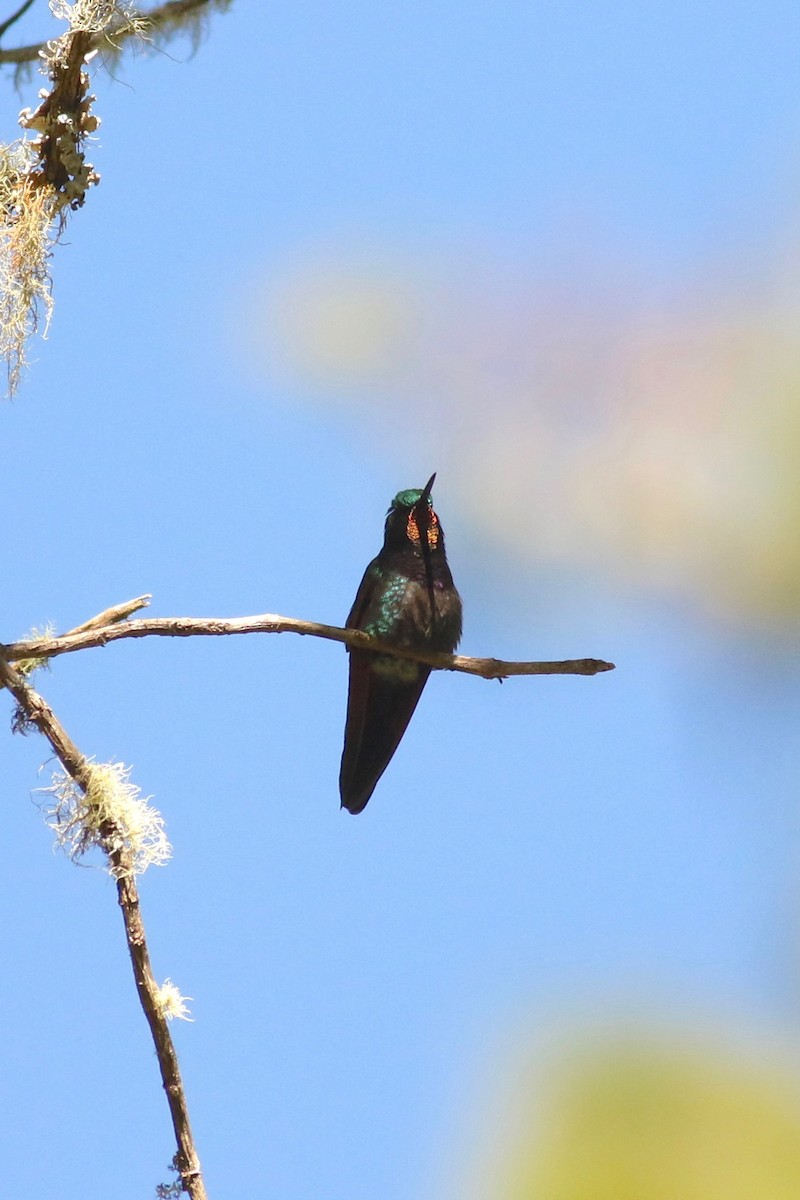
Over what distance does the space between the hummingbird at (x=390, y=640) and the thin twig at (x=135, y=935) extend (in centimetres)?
112

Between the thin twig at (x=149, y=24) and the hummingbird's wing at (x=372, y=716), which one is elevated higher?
the thin twig at (x=149, y=24)

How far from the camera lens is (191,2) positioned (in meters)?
2.92

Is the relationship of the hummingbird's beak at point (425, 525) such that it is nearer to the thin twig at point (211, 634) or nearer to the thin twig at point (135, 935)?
the thin twig at point (211, 634)

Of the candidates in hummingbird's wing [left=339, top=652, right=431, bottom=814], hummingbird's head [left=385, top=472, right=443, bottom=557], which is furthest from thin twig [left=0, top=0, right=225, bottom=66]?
hummingbird's wing [left=339, top=652, right=431, bottom=814]

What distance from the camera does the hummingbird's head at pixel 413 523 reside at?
3742 millimetres

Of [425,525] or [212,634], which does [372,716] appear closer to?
[425,525]

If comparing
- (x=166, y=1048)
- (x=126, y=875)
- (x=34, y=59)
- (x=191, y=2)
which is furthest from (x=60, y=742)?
(x=191, y=2)

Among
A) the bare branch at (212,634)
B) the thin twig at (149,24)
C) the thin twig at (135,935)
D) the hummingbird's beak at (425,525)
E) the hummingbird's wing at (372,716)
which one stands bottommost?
the thin twig at (135,935)

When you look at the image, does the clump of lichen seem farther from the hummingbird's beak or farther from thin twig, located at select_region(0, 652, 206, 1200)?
the hummingbird's beak

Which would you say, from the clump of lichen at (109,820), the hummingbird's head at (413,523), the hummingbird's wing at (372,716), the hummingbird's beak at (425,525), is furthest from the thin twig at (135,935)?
the hummingbird's head at (413,523)

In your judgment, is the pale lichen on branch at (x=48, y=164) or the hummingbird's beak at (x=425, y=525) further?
the hummingbird's beak at (x=425, y=525)

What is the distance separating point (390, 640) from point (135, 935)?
1322 millimetres

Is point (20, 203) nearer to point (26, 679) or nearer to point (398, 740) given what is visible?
point (26, 679)

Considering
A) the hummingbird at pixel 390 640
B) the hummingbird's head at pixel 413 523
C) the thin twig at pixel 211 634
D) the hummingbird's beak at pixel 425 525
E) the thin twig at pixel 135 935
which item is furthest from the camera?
the hummingbird's head at pixel 413 523
